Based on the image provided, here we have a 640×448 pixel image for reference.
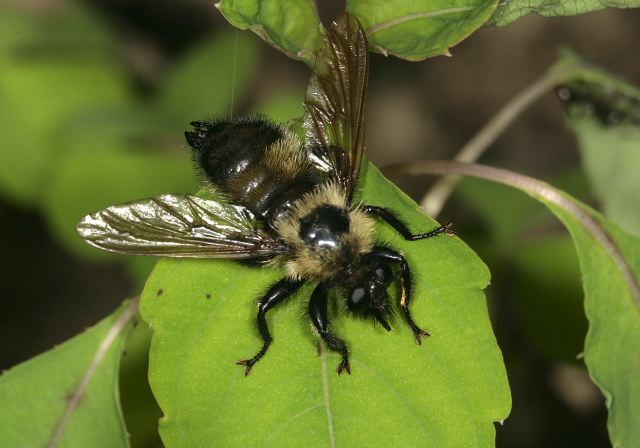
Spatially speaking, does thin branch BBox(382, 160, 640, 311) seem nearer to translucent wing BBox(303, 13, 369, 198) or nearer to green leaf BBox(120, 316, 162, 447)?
translucent wing BBox(303, 13, 369, 198)

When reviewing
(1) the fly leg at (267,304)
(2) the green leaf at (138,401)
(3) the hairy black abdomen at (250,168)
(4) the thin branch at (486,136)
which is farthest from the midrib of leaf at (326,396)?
(2) the green leaf at (138,401)

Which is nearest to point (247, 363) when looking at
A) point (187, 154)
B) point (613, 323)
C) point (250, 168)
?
point (250, 168)

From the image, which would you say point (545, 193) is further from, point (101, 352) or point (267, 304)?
point (101, 352)

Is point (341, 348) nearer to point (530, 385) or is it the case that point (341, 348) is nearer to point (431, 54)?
point (431, 54)

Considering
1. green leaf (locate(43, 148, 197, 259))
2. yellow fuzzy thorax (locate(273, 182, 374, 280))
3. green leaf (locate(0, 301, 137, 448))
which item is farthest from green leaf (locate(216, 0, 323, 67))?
green leaf (locate(43, 148, 197, 259))

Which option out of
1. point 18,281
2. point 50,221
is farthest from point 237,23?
point 18,281
